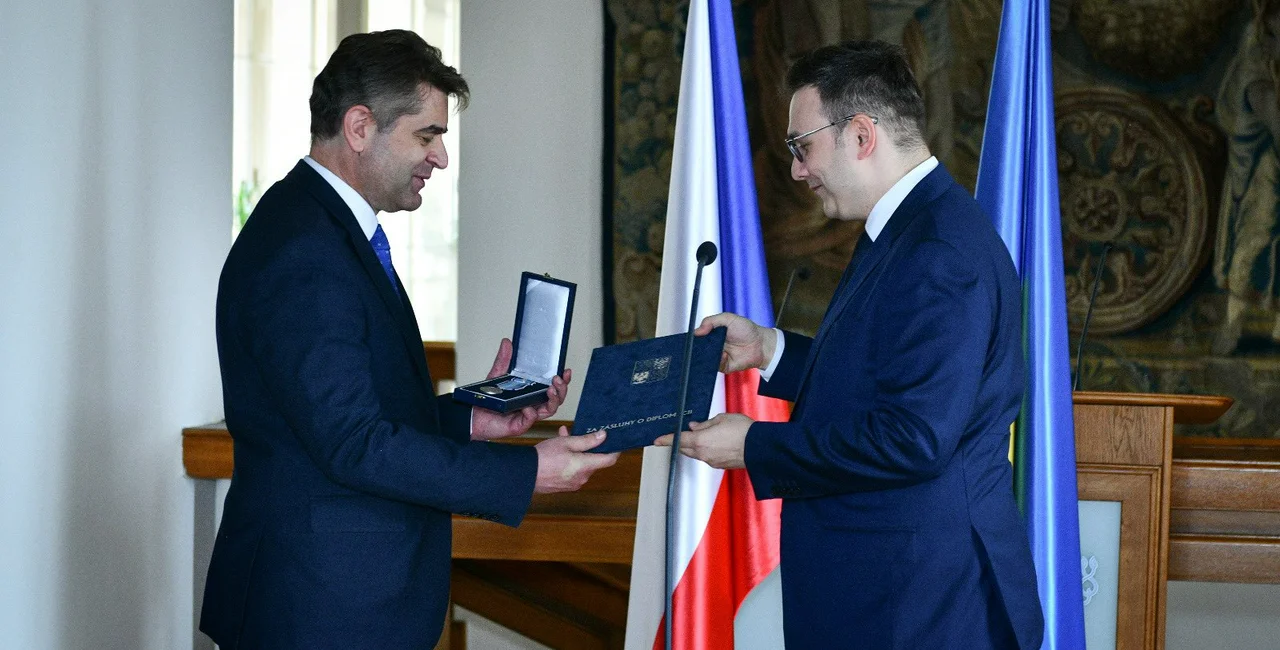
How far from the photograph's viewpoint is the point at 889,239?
7.70ft

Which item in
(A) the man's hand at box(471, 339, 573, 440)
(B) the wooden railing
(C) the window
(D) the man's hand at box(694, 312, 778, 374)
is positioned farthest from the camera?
(C) the window

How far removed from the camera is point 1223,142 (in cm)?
553

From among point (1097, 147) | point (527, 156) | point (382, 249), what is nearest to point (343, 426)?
point (382, 249)

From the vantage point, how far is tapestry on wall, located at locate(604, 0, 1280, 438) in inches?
218

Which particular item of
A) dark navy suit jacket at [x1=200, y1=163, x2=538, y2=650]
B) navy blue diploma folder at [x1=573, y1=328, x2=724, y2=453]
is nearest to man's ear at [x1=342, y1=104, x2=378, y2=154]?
dark navy suit jacket at [x1=200, y1=163, x2=538, y2=650]

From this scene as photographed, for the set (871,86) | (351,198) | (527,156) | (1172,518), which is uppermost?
(527,156)

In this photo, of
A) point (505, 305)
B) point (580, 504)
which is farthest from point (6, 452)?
point (505, 305)

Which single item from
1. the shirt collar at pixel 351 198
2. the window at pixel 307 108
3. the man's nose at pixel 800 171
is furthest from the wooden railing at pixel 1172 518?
the window at pixel 307 108

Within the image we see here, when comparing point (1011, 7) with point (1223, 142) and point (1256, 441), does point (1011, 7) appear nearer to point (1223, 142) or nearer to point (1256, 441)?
point (1223, 142)

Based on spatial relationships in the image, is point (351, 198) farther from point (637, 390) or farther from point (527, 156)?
point (527, 156)

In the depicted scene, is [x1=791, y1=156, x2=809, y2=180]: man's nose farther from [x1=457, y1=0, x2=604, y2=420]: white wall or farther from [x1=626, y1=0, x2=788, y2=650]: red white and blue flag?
[x1=457, y1=0, x2=604, y2=420]: white wall

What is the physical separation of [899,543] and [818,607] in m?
0.22

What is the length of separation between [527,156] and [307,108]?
202 inches

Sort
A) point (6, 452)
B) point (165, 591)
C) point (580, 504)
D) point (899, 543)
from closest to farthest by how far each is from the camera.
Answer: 1. point (899, 543)
2. point (6, 452)
3. point (165, 591)
4. point (580, 504)
